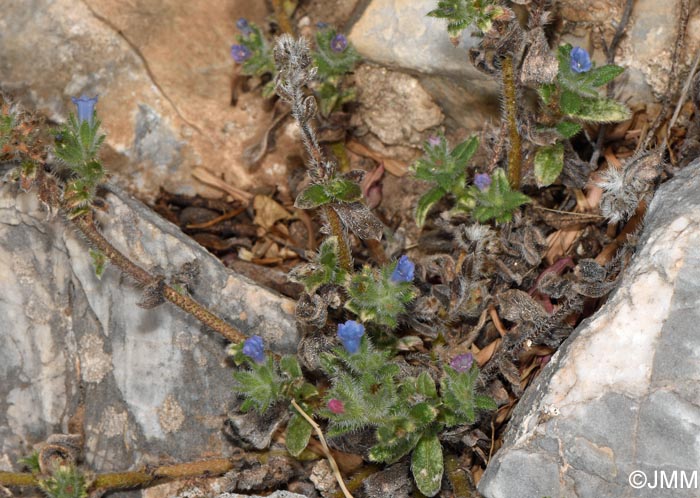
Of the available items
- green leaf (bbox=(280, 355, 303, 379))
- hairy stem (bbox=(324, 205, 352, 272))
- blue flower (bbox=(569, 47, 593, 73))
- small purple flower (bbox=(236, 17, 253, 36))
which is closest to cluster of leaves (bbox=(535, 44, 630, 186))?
blue flower (bbox=(569, 47, 593, 73))

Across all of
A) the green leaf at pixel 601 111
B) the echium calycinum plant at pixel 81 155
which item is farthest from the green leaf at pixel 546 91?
the echium calycinum plant at pixel 81 155

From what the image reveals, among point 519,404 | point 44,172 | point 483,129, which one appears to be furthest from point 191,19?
point 519,404

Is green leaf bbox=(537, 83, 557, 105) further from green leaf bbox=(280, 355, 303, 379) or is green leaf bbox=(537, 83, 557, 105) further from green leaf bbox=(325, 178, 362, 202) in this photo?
green leaf bbox=(280, 355, 303, 379)

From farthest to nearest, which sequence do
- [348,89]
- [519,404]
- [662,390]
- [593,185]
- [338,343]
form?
[348,89], [593,185], [338,343], [519,404], [662,390]

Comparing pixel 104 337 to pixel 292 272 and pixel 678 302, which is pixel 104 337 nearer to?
pixel 292 272

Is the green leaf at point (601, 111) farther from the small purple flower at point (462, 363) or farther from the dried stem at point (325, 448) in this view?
the dried stem at point (325, 448)

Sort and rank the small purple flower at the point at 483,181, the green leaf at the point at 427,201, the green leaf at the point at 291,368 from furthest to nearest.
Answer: the green leaf at the point at 427,201 → the small purple flower at the point at 483,181 → the green leaf at the point at 291,368
